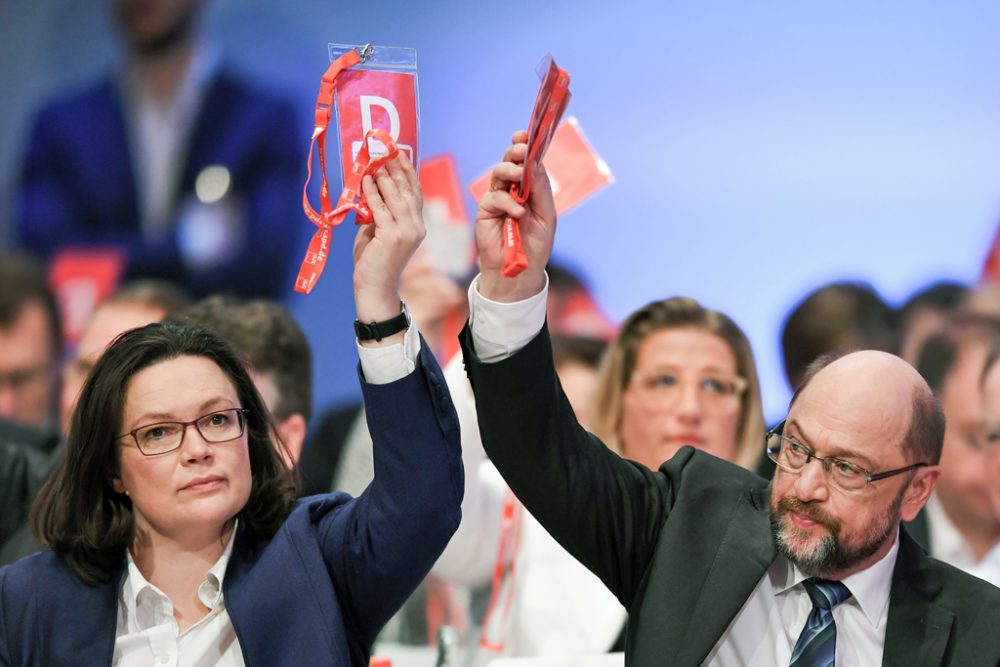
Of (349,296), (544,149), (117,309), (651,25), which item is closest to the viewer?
(544,149)

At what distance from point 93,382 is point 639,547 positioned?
1.03 meters

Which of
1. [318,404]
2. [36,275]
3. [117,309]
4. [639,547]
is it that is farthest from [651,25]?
[639,547]

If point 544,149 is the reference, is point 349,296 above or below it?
below

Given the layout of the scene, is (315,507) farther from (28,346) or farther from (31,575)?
(28,346)

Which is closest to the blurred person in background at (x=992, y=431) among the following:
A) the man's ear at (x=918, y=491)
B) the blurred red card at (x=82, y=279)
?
the man's ear at (x=918, y=491)

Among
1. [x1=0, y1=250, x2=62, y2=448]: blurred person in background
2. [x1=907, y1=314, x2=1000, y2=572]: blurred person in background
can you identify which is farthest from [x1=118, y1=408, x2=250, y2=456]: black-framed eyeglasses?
[x1=0, y1=250, x2=62, y2=448]: blurred person in background

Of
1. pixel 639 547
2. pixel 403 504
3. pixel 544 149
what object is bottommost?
pixel 639 547

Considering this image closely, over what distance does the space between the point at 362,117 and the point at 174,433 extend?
2.09 ft

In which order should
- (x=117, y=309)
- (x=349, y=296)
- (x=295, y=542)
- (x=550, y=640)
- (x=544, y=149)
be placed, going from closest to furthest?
(x=544, y=149), (x=295, y=542), (x=550, y=640), (x=117, y=309), (x=349, y=296)

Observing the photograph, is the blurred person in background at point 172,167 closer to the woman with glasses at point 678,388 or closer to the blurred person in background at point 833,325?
the blurred person in background at point 833,325

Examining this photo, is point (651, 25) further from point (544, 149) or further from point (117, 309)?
point (544, 149)

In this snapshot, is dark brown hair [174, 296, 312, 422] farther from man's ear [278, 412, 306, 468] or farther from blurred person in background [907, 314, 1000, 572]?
blurred person in background [907, 314, 1000, 572]

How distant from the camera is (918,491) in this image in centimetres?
243

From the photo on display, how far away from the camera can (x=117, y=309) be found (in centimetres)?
429
